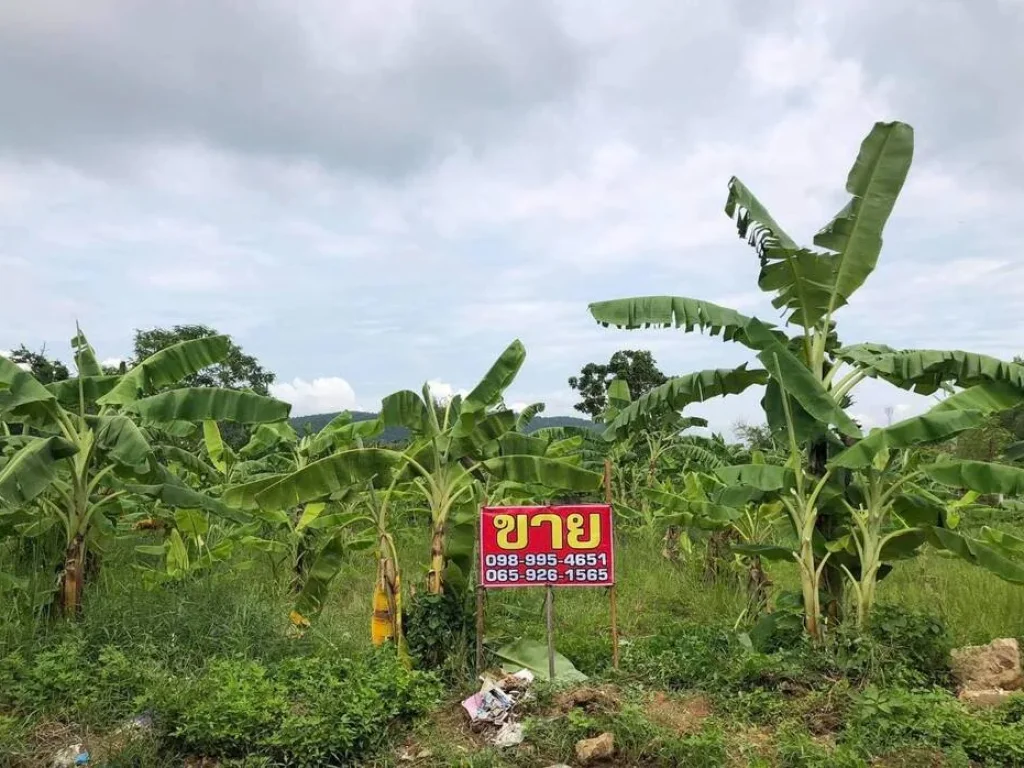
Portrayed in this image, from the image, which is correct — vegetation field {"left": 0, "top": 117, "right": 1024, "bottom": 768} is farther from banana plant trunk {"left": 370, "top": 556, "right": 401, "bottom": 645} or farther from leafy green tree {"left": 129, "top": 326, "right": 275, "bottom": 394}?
leafy green tree {"left": 129, "top": 326, "right": 275, "bottom": 394}

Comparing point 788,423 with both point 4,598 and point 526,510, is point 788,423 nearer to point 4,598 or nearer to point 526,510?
point 526,510

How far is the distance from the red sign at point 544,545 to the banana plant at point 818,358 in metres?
1.68

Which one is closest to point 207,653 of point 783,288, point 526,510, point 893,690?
Answer: point 526,510

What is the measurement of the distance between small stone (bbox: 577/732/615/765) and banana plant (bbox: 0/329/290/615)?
3952mm

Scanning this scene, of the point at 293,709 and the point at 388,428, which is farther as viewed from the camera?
the point at 388,428

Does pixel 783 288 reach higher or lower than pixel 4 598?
higher

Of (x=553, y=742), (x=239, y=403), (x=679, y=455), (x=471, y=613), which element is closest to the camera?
(x=553, y=742)

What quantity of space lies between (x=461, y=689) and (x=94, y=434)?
3893 millimetres

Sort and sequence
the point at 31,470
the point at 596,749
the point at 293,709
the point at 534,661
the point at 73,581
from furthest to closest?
the point at 73,581 → the point at 534,661 → the point at 31,470 → the point at 293,709 → the point at 596,749

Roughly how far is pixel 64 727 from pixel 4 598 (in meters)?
1.93

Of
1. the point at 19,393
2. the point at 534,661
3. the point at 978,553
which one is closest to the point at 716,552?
the point at 978,553

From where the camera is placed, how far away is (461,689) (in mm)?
5793

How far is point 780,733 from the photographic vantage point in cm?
477

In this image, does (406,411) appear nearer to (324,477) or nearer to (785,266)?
(324,477)
